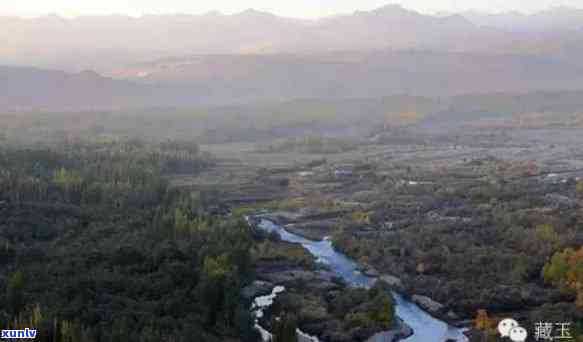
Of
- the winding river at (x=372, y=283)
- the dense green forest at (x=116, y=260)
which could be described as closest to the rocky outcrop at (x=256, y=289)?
the dense green forest at (x=116, y=260)

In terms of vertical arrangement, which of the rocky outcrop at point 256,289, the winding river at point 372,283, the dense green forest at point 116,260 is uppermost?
the dense green forest at point 116,260

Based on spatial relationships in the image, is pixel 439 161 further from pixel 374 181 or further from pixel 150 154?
pixel 150 154

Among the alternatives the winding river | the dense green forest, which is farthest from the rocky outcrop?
the winding river

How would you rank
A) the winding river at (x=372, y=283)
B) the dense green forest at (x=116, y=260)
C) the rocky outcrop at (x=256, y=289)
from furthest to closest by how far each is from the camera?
the rocky outcrop at (x=256, y=289), the winding river at (x=372, y=283), the dense green forest at (x=116, y=260)

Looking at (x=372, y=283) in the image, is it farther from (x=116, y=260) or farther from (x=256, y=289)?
(x=116, y=260)

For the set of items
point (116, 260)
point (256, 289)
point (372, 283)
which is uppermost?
point (116, 260)

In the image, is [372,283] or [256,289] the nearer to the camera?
[256,289]

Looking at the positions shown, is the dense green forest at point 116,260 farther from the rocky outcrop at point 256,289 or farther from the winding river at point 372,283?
the winding river at point 372,283

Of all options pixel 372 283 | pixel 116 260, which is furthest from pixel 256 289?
pixel 116 260

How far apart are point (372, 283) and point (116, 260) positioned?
1465cm

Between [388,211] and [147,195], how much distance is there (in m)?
18.8

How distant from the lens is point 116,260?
51031 millimetres

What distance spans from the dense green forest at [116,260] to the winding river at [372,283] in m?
4.95

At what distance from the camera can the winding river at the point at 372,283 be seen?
4719 centimetres
